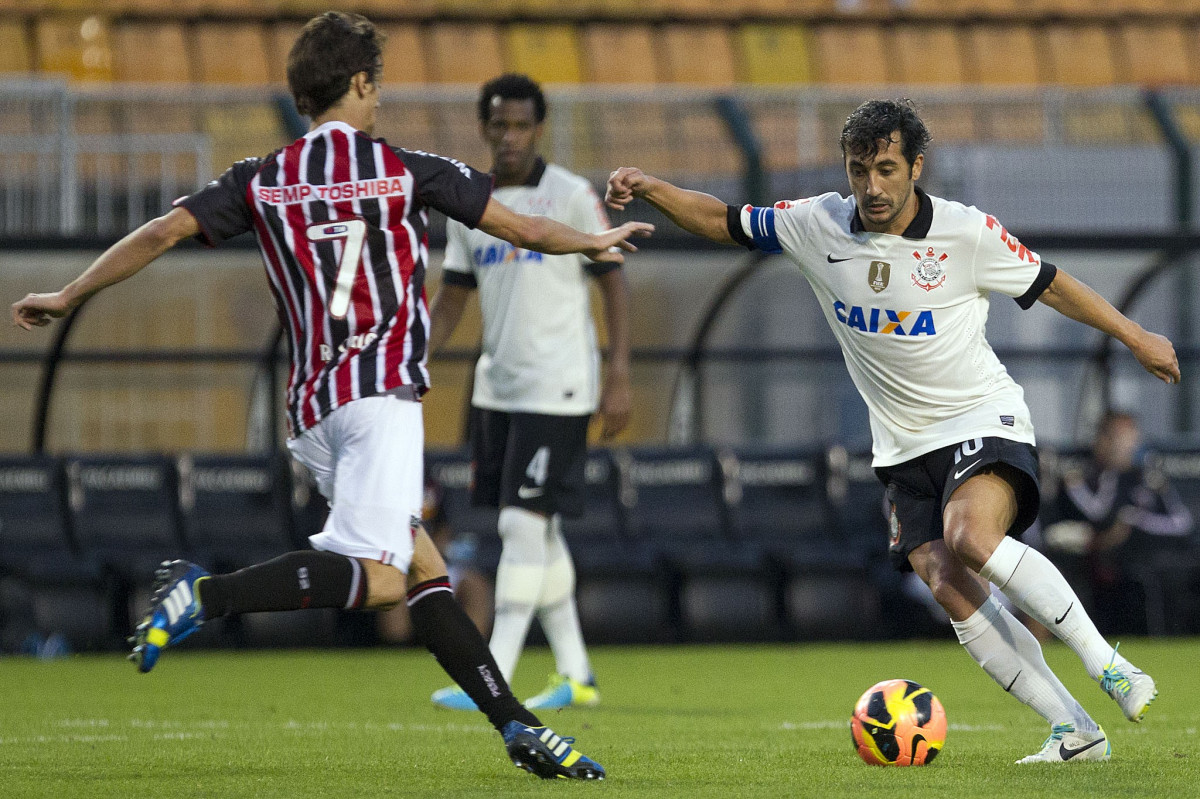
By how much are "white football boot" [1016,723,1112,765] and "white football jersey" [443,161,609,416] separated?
8.37 feet

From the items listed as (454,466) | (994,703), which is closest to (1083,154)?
(454,466)

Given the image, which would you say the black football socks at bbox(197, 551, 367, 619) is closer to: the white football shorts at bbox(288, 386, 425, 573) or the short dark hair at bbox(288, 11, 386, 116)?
the white football shorts at bbox(288, 386, 425, 573)

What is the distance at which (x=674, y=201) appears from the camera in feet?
15.6

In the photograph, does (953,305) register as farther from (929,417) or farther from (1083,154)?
(1083,154)

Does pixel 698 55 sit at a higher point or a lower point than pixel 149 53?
higher

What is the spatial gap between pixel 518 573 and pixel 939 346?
7.56ft

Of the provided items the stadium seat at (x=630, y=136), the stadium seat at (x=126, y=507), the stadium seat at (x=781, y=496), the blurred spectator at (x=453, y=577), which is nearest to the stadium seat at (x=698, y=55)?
the stadium seat at (x=630, y=136)

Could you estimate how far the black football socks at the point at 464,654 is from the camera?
13.6ft

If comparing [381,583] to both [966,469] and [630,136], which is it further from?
[630,136]

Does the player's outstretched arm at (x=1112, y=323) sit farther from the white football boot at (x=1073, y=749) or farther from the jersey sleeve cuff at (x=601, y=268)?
the jersey sleeve cuff at (x=601, y=268)

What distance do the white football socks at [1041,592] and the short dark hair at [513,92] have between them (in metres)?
2.92

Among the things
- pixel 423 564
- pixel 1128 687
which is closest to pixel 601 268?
pixel 423 564

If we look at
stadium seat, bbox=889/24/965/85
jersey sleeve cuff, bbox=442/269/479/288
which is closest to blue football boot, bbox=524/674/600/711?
jersey sleeve cuff, bbox=442/269/479/288

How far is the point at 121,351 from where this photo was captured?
34.8ft
